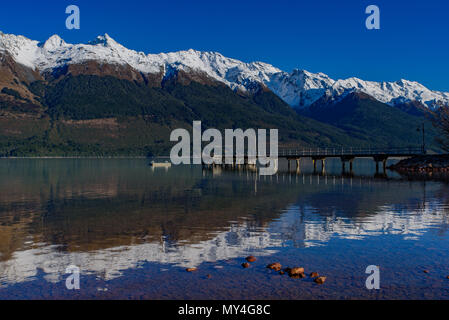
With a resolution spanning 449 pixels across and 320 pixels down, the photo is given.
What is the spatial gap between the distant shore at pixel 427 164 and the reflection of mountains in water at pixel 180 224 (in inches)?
2029

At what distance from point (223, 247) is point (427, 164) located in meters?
91.8

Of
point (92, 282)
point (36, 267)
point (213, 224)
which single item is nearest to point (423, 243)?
point (213, 224)

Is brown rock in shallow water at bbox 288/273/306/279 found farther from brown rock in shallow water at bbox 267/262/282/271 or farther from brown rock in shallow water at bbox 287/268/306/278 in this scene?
brown rock in shallow water at bbox 267/262/282/271

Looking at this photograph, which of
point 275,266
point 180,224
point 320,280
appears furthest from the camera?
point 180,224

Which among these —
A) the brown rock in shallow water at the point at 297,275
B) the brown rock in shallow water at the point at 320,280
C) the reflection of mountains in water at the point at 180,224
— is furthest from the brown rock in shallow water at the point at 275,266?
the reflection of mountains in water at the point at 180,224

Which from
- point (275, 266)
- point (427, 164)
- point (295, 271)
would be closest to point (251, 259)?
point (275, 266)

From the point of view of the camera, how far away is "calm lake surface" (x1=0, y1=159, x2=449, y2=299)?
18.6 metres

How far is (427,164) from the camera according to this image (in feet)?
347

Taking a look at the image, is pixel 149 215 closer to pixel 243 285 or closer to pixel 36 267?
pixel 36 267

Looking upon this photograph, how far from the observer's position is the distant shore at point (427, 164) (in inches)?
4086


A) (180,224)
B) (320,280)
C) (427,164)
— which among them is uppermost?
(427,164)

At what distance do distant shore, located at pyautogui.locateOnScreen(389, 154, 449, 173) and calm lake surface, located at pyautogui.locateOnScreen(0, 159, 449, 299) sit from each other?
61758 millimetres

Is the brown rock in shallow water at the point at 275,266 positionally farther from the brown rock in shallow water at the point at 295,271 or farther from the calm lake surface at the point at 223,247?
the brown rock in shallow water at the point at 295,271

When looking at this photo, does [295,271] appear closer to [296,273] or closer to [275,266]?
[296,273]
